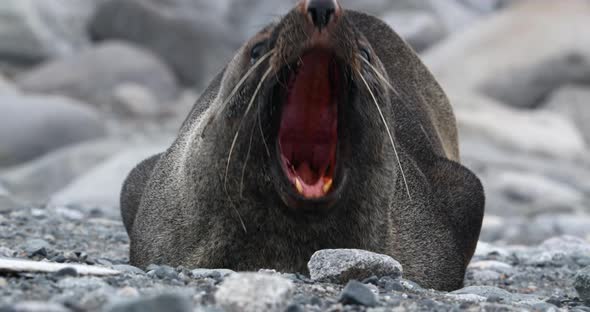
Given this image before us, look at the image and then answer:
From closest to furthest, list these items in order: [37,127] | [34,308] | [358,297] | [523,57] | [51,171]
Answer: [34,308]
[358,297]
[51,171]
[37,127]
[523,57]

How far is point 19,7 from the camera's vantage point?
23625 mm

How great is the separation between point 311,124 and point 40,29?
70.5 ft

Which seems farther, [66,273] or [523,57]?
[523,57]

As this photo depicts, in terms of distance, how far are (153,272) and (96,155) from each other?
344 inches

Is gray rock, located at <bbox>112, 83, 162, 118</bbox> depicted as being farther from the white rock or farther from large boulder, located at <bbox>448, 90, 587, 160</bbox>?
the white rock

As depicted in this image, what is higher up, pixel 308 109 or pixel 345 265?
pixel 308 109

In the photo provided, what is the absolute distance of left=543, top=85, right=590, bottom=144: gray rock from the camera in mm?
19250

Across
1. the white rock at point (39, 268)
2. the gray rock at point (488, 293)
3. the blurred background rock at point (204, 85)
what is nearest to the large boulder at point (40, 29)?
the blurred background rock at point (204, 85)

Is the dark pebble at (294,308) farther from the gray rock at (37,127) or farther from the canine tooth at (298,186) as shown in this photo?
the gray rock at (37,127)

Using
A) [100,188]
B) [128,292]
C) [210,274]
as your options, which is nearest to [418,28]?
[100,188]

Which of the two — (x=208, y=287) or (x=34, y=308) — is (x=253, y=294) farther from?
(x=34, y=308)

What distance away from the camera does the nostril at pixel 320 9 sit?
13.5ft

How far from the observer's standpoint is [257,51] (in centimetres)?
452

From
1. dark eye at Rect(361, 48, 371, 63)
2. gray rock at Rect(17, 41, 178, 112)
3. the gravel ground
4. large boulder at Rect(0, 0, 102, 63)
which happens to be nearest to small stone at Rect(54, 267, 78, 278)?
the gravel ground
